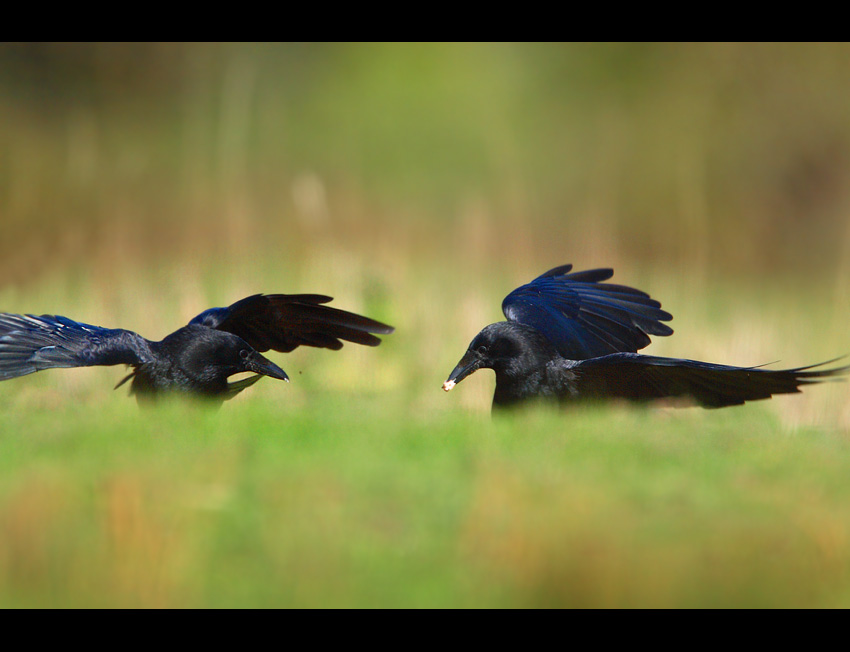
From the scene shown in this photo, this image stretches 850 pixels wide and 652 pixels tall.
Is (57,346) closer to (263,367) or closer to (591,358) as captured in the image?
(263,367)

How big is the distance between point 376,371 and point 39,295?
3.22 m

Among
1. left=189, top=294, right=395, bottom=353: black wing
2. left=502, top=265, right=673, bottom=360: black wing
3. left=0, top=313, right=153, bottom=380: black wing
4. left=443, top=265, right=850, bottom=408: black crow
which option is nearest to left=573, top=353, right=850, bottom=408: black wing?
left=443, top=265, right=850, bottom=408: black crow

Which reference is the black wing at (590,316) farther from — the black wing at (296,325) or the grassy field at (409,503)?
the black wing at (296,325)

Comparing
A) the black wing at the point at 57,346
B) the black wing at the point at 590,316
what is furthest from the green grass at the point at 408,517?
the black wing at the point at 590,316

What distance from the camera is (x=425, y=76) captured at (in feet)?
52.1

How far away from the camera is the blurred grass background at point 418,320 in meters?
3.42

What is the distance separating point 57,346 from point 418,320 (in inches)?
120

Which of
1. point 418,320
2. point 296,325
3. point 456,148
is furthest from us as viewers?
point 456,148

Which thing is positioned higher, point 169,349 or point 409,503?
point 169,349

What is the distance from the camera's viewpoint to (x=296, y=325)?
214 inches

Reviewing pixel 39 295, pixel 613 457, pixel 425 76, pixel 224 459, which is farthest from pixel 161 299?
pixel 425 76

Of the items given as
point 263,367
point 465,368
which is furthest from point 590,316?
point 263,367

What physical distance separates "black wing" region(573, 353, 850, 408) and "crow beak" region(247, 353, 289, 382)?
A: 155 centimetres

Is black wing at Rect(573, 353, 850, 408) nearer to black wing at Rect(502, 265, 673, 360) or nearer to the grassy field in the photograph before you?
the grassy field
